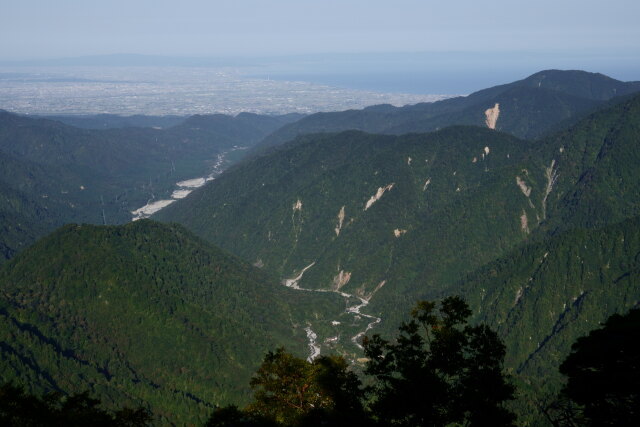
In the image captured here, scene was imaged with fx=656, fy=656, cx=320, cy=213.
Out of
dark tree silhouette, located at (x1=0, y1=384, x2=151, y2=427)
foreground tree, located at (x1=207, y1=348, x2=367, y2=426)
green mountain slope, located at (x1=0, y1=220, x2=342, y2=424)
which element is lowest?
green mountain slope, located at (x1=0, y1=220, x2=342, y2=424)

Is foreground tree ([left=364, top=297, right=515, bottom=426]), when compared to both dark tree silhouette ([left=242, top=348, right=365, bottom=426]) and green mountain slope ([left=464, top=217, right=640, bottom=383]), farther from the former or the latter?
green mountain slope ([left=464, top=217, right=640, bottom=383])

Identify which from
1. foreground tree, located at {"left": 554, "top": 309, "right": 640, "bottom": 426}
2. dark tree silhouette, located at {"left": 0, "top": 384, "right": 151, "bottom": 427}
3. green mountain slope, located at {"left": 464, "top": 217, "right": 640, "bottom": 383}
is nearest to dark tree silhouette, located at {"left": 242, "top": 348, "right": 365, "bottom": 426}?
dark tree silhouette, located at {"left": 0, "top": 384, "right": 151, "bottom": 427}

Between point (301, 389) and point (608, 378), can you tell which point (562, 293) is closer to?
point (301, 389)

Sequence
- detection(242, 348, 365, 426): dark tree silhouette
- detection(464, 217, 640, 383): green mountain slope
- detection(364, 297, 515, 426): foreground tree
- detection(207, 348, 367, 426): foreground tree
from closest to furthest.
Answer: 1. detection(364, 297, 515, 426): foreground tree
2. detection(207, 348, 367, 426): foreground tree
3. detection(242, 348, 365, 426): dark tree silhouette
4. detection(464, 217, 640, 383): green mountain slope

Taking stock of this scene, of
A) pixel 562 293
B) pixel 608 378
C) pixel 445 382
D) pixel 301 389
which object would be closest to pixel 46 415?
pixel 301 389

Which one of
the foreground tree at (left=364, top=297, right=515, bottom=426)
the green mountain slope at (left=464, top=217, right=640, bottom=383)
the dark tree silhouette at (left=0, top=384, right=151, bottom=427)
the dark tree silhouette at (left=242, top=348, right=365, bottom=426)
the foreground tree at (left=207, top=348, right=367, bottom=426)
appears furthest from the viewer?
the green mountain slope at (left=464, top=217, right=640, bottom=383)

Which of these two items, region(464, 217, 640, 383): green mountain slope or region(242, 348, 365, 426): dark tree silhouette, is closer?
region(242, 348, 365, 426): dark tree silhouette
